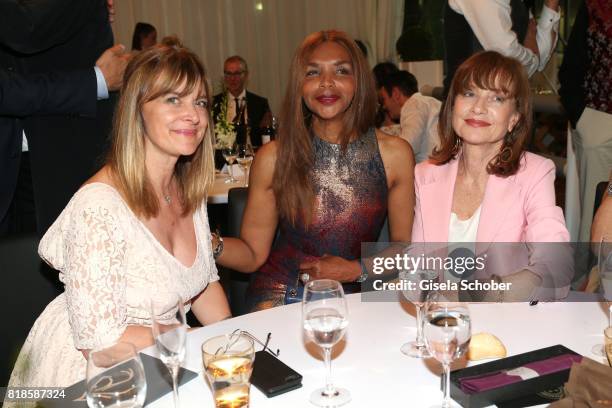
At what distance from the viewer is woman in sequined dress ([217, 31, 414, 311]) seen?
9.25 ft

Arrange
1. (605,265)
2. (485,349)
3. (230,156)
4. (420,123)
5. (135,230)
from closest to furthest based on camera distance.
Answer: (485,349), (605,265), (135,230), (230,156), (420,123)

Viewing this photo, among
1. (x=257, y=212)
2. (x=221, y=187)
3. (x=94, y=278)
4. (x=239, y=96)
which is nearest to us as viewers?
(x=94, y=278)

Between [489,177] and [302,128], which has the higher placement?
[302,128]

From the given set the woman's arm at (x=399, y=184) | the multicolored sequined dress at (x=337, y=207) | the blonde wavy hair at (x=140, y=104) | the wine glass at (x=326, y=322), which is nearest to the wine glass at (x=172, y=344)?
the wine glass at (x=326, y=322)

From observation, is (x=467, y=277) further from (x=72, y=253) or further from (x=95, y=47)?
(x=95, y=47)

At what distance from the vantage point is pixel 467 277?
215cm

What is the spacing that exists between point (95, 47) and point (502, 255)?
1766mm

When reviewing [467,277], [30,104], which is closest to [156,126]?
[30,104]

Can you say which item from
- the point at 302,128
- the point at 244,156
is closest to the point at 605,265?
the point at 302,128

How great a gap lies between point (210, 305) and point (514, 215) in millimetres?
1076

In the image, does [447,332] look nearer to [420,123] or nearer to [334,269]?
[334,269]

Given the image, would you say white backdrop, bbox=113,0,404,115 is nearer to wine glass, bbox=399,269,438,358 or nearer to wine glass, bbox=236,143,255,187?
wine glass, bbox=236,143,255,187

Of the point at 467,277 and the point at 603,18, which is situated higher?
the point at 603,18

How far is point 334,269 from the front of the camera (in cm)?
277
